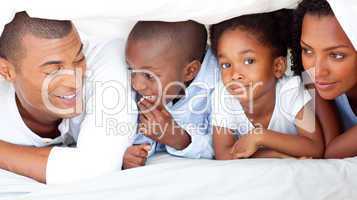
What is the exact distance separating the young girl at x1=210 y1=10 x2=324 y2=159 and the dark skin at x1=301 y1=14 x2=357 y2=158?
6 cm

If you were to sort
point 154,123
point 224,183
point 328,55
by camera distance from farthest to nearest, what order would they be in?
1. point 154,123
2. point 328,55
3. point 224,183

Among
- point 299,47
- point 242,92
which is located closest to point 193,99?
point 242,92

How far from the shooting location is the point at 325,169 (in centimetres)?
101

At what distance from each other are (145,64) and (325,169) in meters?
0.44

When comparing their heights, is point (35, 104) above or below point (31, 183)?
above

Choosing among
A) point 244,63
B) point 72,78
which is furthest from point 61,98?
point 244,63

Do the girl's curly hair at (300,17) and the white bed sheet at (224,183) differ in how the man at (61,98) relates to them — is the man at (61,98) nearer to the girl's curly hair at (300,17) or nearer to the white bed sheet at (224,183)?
the white bed sheet at (224,183)

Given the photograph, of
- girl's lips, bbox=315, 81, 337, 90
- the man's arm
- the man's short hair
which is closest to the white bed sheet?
the man's arm

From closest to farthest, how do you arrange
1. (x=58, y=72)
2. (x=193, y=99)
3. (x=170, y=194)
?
(x=170, y=194)
(x=58, y=72)
(x=193, y=99)

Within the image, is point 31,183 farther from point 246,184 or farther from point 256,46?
point 256,46

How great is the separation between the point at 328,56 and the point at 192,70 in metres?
0.31

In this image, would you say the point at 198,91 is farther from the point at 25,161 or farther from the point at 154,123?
the point at 25,161

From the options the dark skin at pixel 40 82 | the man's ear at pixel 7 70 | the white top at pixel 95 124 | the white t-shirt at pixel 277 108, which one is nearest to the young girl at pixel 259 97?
the white t-shirt at pixel 277 108

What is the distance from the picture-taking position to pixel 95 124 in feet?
3.62
